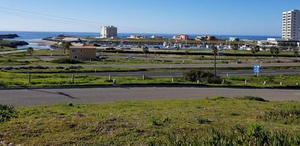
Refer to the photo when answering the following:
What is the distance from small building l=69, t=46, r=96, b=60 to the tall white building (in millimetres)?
152186

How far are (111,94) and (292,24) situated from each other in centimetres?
18611

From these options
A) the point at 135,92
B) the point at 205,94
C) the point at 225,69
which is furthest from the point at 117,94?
the point at 225,69

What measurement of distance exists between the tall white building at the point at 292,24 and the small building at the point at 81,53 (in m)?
152

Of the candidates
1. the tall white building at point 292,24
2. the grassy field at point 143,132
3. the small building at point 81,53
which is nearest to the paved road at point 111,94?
the grassy field at point 143,132

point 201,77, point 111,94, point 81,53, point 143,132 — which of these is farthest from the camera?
point 81,53

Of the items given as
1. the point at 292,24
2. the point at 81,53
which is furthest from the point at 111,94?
the point at 292,24

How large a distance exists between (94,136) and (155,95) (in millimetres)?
14420

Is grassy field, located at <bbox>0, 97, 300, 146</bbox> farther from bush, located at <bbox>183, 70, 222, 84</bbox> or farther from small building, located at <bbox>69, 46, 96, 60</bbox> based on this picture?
small building, located at <bbox>69, 46, 96, 60</bbox>

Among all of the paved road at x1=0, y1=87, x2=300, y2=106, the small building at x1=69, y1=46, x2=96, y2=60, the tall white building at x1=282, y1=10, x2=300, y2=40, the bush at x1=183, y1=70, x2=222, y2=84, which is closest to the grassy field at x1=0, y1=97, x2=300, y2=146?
the paved road at x1=0, y1=87, x2=300, y2=106

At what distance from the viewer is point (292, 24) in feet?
610

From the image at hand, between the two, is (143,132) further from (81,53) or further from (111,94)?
(81,53)

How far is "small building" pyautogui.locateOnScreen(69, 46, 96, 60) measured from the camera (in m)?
61.3

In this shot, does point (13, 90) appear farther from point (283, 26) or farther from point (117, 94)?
point (283, 26)

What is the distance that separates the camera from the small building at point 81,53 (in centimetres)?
6134
